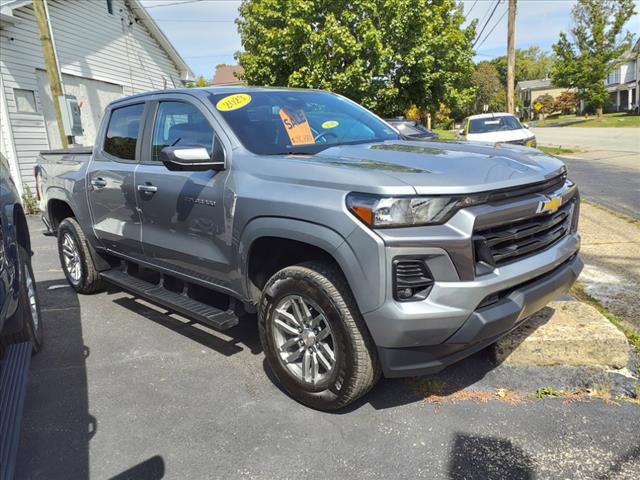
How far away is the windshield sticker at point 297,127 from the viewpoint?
365 cm

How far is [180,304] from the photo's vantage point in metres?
3.89

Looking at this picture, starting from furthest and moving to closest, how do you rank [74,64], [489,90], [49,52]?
1. [489,90]
2. [74,64]
3. [49,52]

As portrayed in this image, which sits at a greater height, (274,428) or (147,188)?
(147,188)

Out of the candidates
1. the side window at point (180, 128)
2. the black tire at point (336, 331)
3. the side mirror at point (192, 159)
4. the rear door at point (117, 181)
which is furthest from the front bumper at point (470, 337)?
the rear door at point (117, 181)

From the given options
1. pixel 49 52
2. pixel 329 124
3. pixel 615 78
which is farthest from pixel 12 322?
pixel 615 78

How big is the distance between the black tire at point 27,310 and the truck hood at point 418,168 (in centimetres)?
192

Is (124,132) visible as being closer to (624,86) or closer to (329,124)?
(329,124)

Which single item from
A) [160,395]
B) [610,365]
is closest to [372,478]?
[160,395]

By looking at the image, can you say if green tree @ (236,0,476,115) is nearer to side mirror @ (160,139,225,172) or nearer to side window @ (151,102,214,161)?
side window @ (151,102,214,161)

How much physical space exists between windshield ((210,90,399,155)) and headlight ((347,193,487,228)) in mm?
1057

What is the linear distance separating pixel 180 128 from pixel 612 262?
4.50m

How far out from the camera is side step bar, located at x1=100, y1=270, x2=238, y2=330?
3521 mm

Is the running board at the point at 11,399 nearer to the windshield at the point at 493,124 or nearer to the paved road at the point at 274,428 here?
the paved road at the point at 274,428

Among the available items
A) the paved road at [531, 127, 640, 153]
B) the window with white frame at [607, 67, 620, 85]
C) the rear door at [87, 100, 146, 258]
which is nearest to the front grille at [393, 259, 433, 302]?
the rear door at [87, 100, 146, 258]
